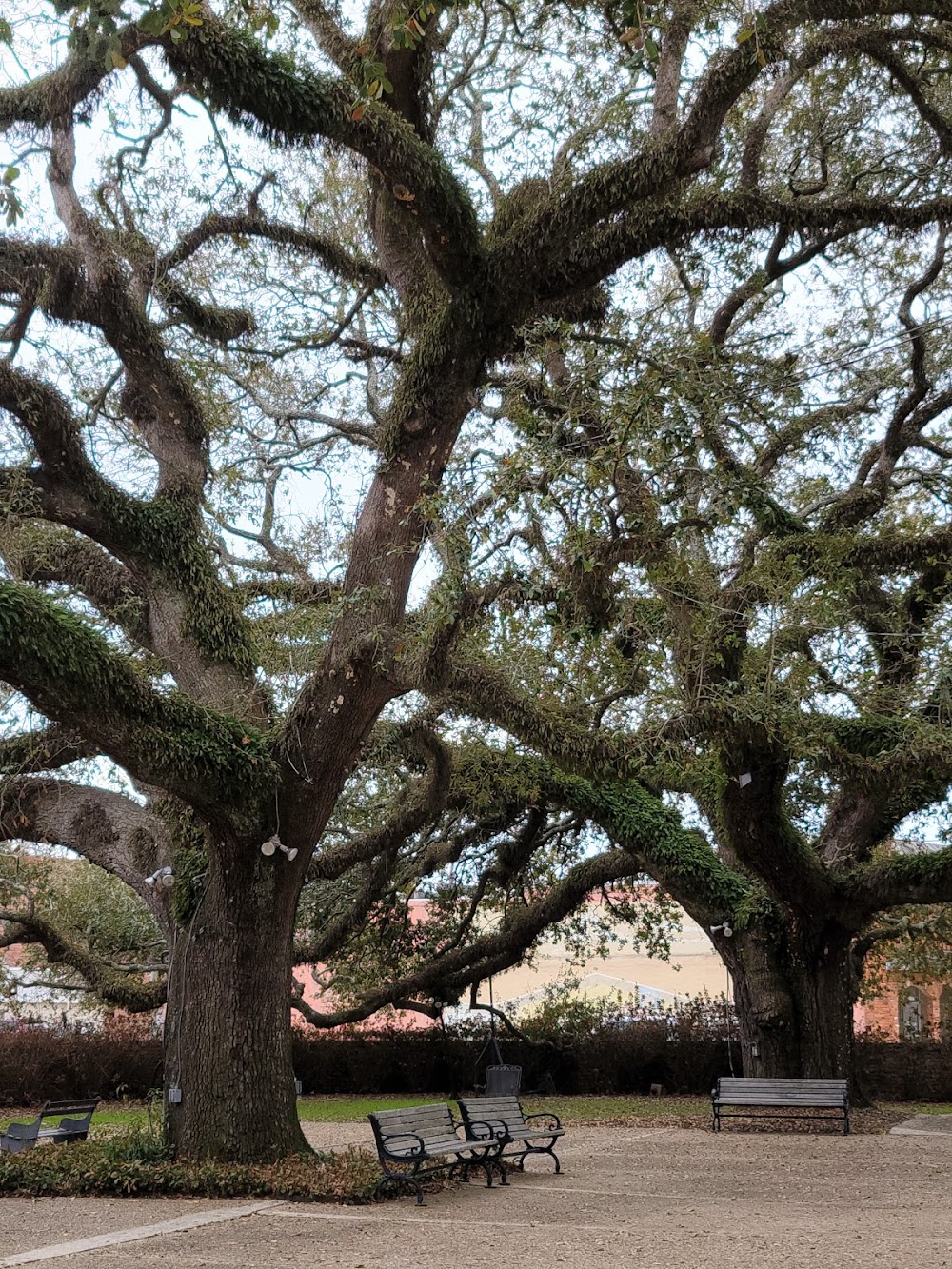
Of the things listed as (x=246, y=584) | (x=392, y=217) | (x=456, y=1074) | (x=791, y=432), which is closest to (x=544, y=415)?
(x=392, y=217)

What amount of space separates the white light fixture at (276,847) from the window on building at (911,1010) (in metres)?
15.4

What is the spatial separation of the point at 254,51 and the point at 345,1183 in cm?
777

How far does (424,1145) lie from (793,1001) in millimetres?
7336

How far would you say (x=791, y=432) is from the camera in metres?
11.2

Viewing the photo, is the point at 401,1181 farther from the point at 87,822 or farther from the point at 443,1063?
the point at 443,1063

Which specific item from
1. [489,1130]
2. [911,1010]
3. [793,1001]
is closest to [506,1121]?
[489,1130]

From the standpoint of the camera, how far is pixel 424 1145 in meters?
8.50

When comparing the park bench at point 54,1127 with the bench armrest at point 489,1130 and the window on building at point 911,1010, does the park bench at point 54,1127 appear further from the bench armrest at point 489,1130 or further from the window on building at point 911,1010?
the window on building at point 911,1010

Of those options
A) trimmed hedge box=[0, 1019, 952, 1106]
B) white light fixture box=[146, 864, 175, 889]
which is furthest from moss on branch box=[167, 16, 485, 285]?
trimmed hedge box=[0, 1019, 952, 1106]

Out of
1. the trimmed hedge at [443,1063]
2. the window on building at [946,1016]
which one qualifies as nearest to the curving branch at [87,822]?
the trimmed hedge at [443,1063]

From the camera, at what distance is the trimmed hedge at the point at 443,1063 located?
19000 mm

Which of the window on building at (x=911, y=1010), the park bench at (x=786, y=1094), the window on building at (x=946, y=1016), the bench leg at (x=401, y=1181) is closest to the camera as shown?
the bench leg at (x=401, y=1181)

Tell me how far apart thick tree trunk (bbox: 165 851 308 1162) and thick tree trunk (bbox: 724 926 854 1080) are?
22.2 ft

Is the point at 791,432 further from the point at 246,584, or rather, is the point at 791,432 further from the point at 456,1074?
the point at 456,1074
